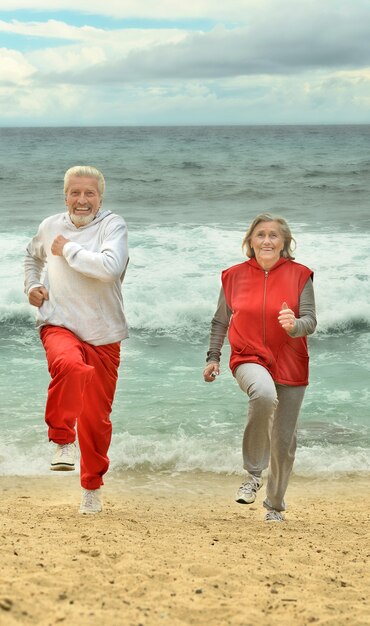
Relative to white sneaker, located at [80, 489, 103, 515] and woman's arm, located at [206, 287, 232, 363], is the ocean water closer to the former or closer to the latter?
white sneaker, located at [80, 489, 103, 515]

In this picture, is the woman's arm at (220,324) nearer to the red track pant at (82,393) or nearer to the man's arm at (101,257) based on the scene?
the red track pant at (82,393)

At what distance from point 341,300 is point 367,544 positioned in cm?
885

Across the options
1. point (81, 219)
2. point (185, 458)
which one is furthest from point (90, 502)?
point (185, 458)

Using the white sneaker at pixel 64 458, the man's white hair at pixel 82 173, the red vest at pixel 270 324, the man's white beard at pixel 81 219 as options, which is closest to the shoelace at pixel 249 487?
the red vest at pixel 270 324

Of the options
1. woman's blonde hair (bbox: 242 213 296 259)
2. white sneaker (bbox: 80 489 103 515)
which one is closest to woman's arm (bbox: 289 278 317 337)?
woman's blonde hair (bbox: 242 213 296 259)

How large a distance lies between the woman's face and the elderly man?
0.78m

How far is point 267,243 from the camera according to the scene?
4.83 meters

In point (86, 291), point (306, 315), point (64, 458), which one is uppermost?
point (86, 291)

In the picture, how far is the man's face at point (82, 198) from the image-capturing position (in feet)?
15.4

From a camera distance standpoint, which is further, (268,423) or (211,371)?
(211,371)

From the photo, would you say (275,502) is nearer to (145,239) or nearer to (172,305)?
(172,305)

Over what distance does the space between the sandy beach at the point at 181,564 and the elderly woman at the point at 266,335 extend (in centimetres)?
50

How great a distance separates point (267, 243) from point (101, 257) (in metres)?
1.00

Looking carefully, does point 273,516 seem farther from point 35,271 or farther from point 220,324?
point 35,271
